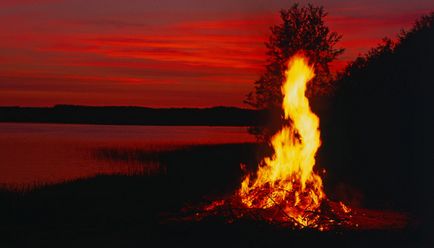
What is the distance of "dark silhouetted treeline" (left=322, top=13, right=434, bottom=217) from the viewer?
87.3ft

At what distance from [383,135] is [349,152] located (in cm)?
171

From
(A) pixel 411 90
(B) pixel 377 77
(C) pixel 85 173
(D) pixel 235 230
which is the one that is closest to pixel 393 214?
(D) pixel 235 230

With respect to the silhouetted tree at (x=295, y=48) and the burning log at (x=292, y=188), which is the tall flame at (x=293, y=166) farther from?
the silhouetted tree at (x=295, y=48)

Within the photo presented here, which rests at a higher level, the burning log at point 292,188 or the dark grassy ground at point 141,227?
the burning log at point 292,188

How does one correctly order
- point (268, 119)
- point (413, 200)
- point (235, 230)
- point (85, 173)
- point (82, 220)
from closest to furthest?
point (235, 230)
point (82, 220)
point (413, 200)
point (85, 173)
point (268, 119)

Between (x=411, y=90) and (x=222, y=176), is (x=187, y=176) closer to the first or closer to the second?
(x=222, y=176)

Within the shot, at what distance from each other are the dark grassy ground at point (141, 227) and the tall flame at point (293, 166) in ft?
4.93

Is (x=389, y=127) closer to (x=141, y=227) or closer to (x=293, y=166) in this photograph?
(x=293, y=166)

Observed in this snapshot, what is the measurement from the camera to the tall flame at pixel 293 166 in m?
16.6

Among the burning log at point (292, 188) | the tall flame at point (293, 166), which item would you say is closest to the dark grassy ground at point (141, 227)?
the burning log at point (292, 188)

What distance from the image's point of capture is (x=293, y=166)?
56.4ft

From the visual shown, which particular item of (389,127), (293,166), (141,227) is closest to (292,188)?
(293,166)

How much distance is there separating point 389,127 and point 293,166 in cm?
1354

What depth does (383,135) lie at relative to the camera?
29.9m
